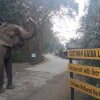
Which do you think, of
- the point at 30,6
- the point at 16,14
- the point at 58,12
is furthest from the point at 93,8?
the point at 58,12

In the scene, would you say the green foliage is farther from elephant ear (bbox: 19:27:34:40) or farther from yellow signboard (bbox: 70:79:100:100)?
yellow signboard (bbox: 70:79:100:100)

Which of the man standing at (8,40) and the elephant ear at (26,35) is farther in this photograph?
the man standing at (8,40)

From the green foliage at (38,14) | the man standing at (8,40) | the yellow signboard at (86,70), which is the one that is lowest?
the yellow signboard at (86,70)

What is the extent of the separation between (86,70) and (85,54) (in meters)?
0.43

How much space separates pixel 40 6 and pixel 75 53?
74.7ft

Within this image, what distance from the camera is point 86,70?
324 inches

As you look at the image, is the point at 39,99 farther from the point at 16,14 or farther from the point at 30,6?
the point at 30,6

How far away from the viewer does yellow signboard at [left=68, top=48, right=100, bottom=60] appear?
771 centimetres

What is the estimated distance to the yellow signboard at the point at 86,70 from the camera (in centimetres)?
765

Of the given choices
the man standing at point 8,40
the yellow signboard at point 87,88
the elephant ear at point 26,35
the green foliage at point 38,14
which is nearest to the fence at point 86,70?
the yellow signboard at point 87,88

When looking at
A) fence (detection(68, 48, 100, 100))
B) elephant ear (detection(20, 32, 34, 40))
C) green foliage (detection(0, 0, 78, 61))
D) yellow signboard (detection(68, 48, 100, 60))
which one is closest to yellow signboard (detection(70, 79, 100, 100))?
fence (detection(68, 48, 100, 100))

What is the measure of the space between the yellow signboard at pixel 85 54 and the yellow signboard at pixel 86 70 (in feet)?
0.84

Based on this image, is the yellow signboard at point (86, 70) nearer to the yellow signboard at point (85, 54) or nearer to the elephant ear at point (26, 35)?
the yellow signboard at point (85, 54)

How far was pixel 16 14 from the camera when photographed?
19203 millimetres
